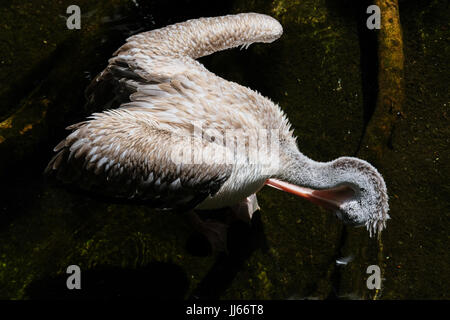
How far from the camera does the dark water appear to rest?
3.62 m

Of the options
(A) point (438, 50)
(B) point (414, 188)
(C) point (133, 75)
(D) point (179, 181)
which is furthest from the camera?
(A) point (438, 50)

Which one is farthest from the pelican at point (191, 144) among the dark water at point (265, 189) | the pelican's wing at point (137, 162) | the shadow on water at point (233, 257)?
the dark water at point (265, 189)

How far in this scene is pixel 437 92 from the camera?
13.5ft

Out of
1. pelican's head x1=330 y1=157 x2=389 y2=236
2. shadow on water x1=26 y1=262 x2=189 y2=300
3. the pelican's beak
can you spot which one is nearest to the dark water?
shadow on water x1=26 y1=262 x2=189 y2=300

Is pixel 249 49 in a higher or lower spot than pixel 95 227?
higher

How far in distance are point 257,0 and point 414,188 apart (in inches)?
96.9

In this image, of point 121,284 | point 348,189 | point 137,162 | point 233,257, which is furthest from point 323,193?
point 121,284

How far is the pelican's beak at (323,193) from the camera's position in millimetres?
3400

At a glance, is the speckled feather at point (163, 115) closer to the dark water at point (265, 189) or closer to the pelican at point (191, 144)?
the pelican at point (191, 144)

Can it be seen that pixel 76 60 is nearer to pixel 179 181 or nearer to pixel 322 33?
pixel 179 181

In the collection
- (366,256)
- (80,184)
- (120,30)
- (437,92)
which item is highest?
(120,30)

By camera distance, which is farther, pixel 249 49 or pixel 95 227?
pixel 249 49

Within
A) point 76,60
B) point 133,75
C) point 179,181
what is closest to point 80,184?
point 179,181

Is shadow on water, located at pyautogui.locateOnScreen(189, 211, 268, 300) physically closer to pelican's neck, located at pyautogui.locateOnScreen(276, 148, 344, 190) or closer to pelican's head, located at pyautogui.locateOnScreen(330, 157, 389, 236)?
pelican's neck, located at pyautogui.locateOnScreen(276, 148, 344, 190)
